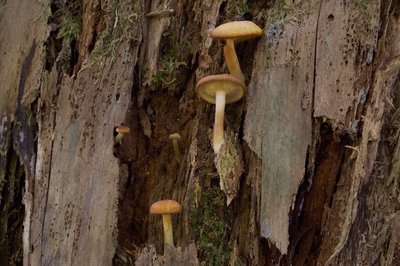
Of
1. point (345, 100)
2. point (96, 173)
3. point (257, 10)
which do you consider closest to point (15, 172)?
point (96, 173)

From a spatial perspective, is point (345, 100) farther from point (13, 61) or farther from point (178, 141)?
point (13, 61)

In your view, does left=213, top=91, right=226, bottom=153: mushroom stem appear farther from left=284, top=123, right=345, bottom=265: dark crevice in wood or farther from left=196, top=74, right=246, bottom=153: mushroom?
left=284, top=123, right=345, bottom=265: dark crevice in wood

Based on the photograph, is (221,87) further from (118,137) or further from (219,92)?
(118,137)

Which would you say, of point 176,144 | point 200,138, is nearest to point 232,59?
point 200,138

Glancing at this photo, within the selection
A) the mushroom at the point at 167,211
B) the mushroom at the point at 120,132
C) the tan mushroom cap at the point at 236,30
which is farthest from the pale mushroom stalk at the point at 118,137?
the tan mushroom cap at the point at 236,30

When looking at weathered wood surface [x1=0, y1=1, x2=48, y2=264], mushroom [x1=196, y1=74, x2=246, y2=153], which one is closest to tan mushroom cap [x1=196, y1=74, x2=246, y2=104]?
mushroom [x1=196, y1=74, x2=246, y2=153]

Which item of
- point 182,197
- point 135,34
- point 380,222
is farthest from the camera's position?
point 135,34
